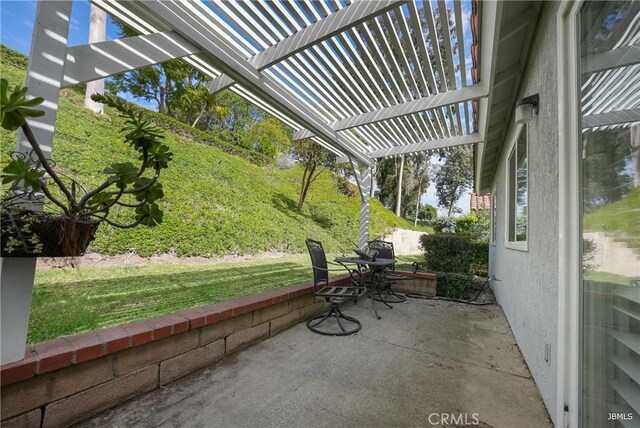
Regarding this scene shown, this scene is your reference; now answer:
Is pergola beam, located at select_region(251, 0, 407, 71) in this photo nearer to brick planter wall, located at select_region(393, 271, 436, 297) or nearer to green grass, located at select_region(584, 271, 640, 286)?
green grass, located at select_region(584, 271, 640, 286)

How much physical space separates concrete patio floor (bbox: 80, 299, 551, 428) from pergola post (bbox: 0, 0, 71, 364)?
663 mm

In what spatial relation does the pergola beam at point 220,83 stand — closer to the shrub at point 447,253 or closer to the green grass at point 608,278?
the green grass at point 608,278

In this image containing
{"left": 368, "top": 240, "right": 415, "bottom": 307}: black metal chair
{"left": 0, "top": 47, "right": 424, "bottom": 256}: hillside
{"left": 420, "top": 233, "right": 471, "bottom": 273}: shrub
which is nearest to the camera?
{"left": 368, "top": 240, "right": 415, "bottom": 307}: black metal chair

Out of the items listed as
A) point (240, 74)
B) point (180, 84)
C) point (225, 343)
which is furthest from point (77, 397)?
point (180, 84)

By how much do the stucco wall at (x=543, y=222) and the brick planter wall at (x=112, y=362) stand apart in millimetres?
2298

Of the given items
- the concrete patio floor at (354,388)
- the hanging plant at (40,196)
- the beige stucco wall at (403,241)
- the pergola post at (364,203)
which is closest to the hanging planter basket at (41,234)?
the hanging plant at (40,196)

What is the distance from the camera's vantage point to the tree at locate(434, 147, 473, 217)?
26141 mm

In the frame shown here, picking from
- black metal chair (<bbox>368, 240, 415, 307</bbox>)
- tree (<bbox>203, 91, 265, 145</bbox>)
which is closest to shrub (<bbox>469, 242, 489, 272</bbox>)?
black metal chair (<bbox>368, 240, 415, 307</bbox>)

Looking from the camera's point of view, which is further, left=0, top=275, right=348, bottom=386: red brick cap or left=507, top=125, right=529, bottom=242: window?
left=507, top=125, right=529, bottom=242: window

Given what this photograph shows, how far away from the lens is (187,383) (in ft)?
6.88

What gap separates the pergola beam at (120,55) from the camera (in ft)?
5.86

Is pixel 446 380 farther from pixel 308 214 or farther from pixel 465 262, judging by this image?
pixel 308 214

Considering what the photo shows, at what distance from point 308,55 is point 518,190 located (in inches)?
117

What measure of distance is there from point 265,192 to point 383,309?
7.26 meters
